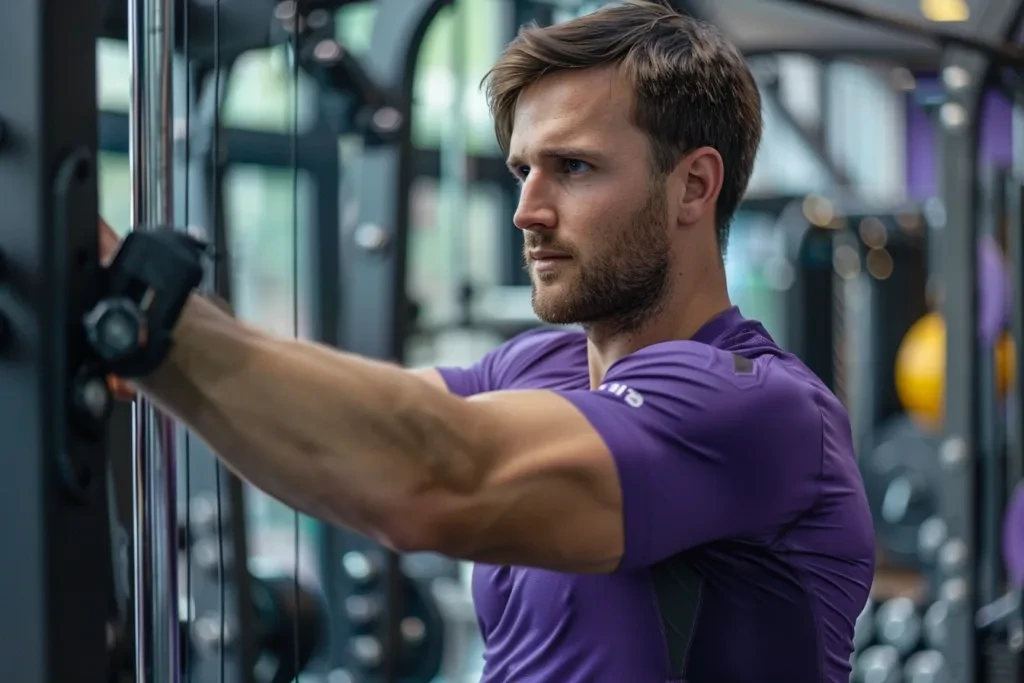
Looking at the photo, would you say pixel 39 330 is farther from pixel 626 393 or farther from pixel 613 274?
pixel 613 274

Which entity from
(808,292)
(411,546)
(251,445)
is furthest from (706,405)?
(808,292)

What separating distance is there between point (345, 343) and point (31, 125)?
2.18 meters

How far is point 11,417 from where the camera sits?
0.93 meters

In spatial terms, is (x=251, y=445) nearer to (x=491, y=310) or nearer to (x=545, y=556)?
(x=545, y=556)

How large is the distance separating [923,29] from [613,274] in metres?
1.74

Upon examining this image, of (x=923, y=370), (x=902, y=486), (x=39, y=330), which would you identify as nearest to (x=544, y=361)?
(x=39, y=330)

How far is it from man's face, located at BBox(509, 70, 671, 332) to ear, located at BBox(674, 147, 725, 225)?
5 centimetres

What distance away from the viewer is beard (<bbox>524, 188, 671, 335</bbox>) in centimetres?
138

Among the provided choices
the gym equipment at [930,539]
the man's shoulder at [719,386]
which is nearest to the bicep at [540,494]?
the man's shoulder at [719,386]

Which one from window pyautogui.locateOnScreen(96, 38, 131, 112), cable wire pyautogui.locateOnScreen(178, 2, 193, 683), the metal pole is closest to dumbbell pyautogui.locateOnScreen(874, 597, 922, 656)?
window pyautogui.locateOnScreen(96, 38, 131, 112)

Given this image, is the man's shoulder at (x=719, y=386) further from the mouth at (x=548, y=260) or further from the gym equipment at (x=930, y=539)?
the gym equipment at (x=930, y=539)

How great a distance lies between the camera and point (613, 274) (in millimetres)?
1393

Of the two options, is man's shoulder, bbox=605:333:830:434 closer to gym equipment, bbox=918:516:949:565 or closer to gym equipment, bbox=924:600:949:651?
gym equipment, bbox=924:600:949:651

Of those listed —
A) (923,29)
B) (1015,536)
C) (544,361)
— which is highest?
(923,29)
